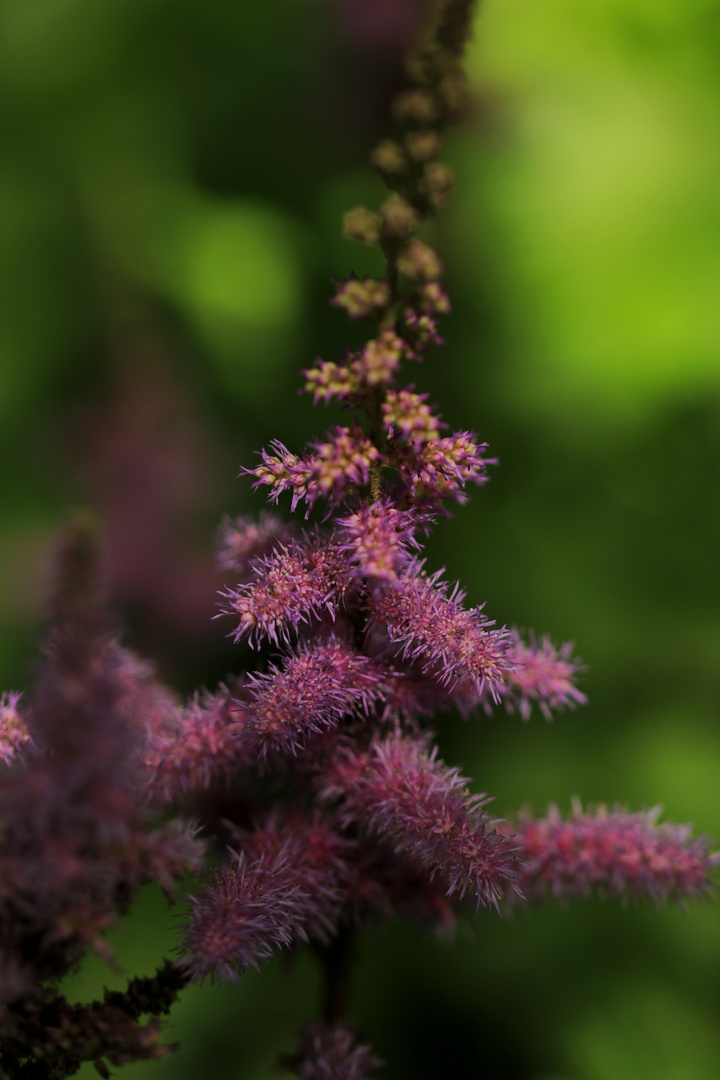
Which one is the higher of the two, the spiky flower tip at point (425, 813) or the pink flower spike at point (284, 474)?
the pink flower spike at point (284, 474)

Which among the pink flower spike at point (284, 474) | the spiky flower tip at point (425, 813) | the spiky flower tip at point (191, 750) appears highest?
the pink flower spike at point (284, 474)

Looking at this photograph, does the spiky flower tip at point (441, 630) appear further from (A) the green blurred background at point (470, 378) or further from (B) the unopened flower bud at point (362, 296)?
(A) the green blurred background at point (470, 378)

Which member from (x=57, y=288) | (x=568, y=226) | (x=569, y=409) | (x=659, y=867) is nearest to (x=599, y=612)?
(x=569, y=409)

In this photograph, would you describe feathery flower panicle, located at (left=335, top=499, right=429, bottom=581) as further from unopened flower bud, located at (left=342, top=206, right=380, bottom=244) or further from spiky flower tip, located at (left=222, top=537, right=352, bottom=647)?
unopened flower bud, located at (left=342, top=206, right=380, bottom=244)

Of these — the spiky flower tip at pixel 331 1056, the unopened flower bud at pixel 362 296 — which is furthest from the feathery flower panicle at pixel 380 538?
the spiky flower tip at pixel 331 1056

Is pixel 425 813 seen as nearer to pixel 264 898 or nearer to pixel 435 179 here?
pixel 264 898

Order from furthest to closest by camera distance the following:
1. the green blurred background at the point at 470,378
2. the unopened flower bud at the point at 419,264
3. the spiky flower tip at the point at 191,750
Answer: the green blurred background at the point at 470,378, the spiky flower tip at the point at 191,750, the unopened flower bud at the point at 419,264

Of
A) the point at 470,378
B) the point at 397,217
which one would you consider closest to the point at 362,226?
the point at 397,217
